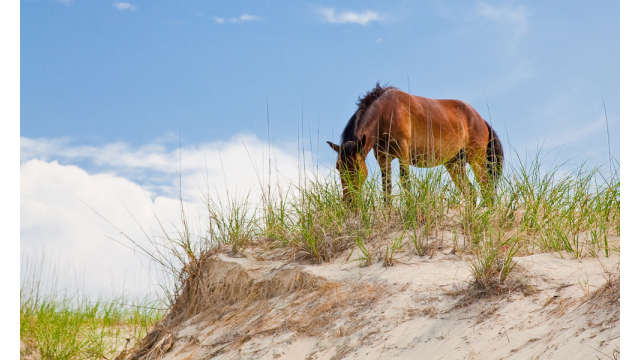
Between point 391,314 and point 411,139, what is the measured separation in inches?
197

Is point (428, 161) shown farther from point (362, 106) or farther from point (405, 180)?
point (362, 106)

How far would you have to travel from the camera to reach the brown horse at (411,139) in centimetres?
550

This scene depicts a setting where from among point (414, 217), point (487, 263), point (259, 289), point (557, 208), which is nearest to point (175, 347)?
point (259, 289)

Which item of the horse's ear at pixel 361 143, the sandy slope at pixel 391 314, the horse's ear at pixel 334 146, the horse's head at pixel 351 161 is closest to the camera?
the sandy slope at pixel 391 314

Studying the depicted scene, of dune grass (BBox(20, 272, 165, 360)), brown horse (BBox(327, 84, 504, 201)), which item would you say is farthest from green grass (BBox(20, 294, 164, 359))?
brown horse (BBox(327, 84, 504, 201))

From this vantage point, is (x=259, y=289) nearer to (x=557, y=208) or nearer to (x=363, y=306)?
(x=363, y=306)

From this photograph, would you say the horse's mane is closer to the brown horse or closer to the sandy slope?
the brown horse

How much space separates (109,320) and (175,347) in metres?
2.63

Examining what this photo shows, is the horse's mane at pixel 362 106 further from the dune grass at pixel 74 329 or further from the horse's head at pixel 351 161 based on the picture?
the dune grass at pixel 74 329

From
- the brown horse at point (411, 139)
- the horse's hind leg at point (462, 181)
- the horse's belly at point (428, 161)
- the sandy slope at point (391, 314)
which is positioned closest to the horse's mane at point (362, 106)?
the brown horse at point (411, 139)

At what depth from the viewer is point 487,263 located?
3.33 metres

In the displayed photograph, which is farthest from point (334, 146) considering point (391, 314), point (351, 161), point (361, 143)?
point (391, 314)

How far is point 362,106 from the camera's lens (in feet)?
25.7

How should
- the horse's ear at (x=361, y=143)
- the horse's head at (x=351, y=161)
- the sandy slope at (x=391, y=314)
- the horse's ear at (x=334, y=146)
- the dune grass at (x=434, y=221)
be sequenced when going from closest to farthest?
the sandy slope at (x=391, y=314), the dune grass at (x=434, y=221), the horse's head at (x=351, y=161), the horse's ear at (x=361, y=143), the horse's ear at (x=334, y=146)
